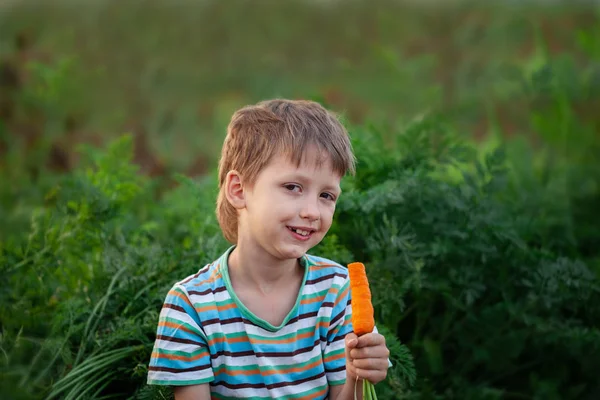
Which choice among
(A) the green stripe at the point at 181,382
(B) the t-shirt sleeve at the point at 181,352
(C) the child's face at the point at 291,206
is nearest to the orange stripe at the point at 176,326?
(B) the t-shirt sleeve at the point at 181,352

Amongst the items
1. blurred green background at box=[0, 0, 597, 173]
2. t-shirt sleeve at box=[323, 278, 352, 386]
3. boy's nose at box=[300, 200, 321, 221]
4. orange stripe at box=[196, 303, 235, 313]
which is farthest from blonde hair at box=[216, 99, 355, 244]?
blurred green background at box=[0, 0, 597, 173]

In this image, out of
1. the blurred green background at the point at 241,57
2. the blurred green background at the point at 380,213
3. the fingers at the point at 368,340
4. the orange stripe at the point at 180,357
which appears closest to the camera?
the fingers at the point at 368,340

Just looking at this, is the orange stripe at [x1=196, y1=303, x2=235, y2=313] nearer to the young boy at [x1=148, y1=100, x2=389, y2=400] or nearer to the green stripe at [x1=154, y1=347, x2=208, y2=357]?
the young boy at [x1=148, y1=100, x2=389, y2=400]

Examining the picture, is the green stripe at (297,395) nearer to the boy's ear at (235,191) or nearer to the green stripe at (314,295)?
the green stripe at (314,295)

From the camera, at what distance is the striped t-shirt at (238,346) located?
2186 mm

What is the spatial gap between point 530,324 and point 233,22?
15.4 ft

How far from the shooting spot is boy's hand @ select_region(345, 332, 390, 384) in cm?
208

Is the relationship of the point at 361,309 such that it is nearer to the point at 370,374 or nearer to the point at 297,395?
the point at 370,374

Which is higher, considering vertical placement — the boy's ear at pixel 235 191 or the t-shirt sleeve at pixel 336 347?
the boy's ear at pixel 235 191

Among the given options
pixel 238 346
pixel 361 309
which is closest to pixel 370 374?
pixel 361 309

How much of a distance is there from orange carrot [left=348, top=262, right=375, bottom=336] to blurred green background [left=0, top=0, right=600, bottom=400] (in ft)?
1.68

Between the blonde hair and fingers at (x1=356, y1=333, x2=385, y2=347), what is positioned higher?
the blonde hair

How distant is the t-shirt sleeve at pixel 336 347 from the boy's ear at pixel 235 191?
0.39 m

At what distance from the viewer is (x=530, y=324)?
303cm
